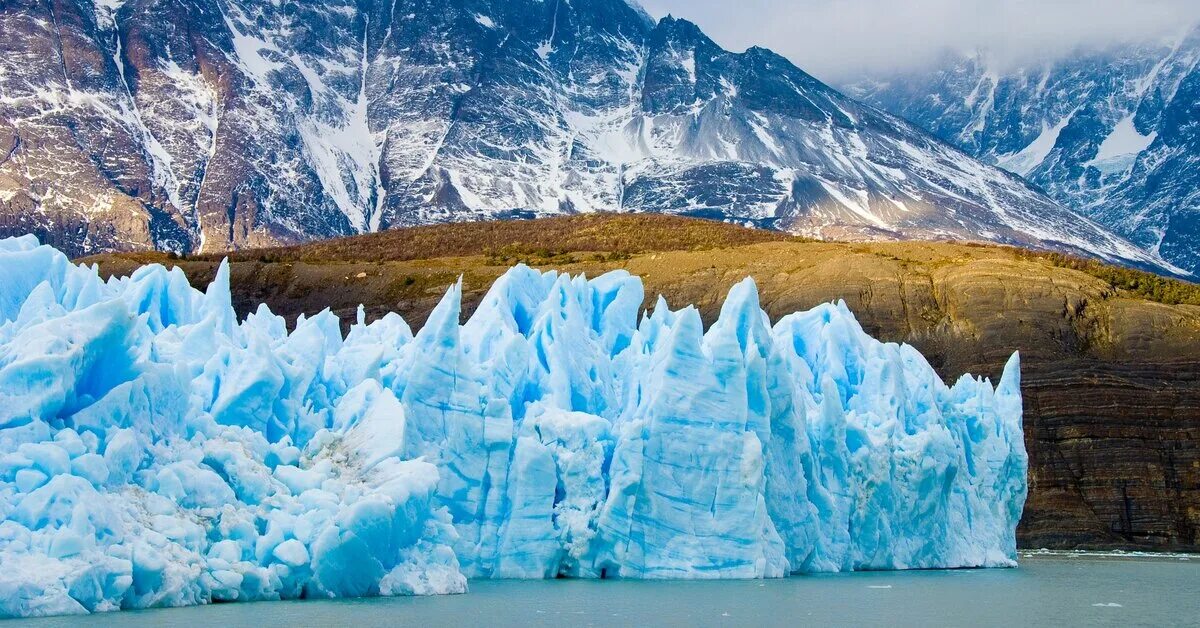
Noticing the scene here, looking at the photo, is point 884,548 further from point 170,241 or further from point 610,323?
point 170,241

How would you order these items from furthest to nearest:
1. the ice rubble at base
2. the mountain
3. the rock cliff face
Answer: the mountain < the rock cliff face < the ice rubble at base

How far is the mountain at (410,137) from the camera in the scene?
143m

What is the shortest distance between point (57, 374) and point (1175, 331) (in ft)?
196

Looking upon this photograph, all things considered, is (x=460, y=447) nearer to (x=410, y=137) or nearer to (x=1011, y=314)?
(x=1011, y=314)

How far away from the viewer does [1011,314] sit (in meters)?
73.6

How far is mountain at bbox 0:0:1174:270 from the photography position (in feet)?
469

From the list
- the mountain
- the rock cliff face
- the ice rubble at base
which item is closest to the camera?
the ice rubble at base

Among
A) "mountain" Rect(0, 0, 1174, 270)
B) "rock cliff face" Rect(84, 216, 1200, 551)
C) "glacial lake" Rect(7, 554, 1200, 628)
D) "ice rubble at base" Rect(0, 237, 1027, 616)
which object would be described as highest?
"mountain" Rect(0, 0, 1174, 270)

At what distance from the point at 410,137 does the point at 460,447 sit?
14780 centimetres

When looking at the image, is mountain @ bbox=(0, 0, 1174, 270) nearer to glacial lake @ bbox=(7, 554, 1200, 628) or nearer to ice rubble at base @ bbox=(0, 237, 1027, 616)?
ice rubble at base @ bbox=(0, 237, 1027, 616)

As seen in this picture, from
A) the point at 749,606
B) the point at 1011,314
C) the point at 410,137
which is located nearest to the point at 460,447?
the point at 749,606

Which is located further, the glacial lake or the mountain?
the mountain

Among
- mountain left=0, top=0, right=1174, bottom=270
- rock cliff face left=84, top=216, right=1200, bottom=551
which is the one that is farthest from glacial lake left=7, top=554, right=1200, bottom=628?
mountain left=0, top=0, right=1174, bottom=270

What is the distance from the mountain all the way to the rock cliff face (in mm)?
Result: 49069
